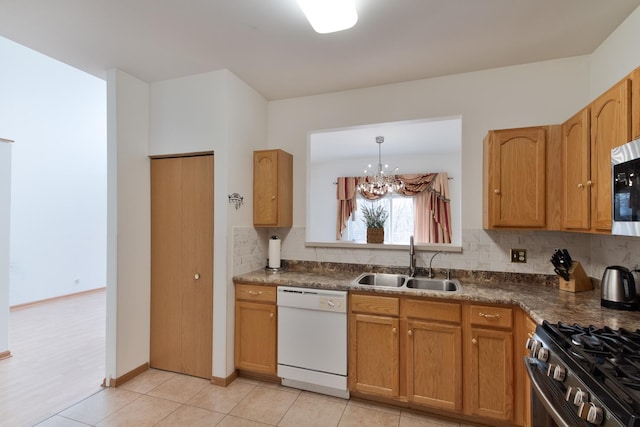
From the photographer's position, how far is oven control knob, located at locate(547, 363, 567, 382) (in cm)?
117

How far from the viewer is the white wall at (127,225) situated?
8.46ft

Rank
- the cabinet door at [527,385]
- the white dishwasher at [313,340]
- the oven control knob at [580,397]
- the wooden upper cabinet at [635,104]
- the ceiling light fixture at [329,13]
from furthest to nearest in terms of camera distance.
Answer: the white dishwasher at [313,340]
the cabinet door at [527,385]
the ceiling light fixture at [329,13]
the wooden upper cabinet at [635,104]
the oven control knob at [580,397]

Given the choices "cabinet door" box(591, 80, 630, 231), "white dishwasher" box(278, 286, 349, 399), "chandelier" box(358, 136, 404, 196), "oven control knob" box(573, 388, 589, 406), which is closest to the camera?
"oven control knob" box(573, 388, 589, 406)

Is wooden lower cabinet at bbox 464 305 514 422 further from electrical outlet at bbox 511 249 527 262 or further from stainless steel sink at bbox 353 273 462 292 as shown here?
electrical outlet at bbox 511 249 527 262

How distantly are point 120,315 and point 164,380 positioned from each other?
686mm

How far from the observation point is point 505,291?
2.19 metres

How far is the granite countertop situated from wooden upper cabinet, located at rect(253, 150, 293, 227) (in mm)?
525

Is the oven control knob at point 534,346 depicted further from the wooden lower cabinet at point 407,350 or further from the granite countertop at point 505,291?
the wooden lower cabinet at point 407,350

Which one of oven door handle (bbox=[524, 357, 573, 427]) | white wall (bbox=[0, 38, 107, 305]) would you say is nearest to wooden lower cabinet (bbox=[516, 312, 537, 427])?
oven door handle (bbox=[524, 357, 573, 427])

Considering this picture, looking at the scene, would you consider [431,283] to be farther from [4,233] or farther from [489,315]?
[4,233]

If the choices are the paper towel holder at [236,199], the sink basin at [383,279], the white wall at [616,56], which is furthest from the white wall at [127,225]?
the white wall at [616,56]

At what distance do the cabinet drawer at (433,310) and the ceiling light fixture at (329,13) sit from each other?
6.13ft

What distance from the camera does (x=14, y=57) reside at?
4.74 metres

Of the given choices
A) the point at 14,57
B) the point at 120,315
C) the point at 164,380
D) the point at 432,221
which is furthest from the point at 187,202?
the point at 432,221
